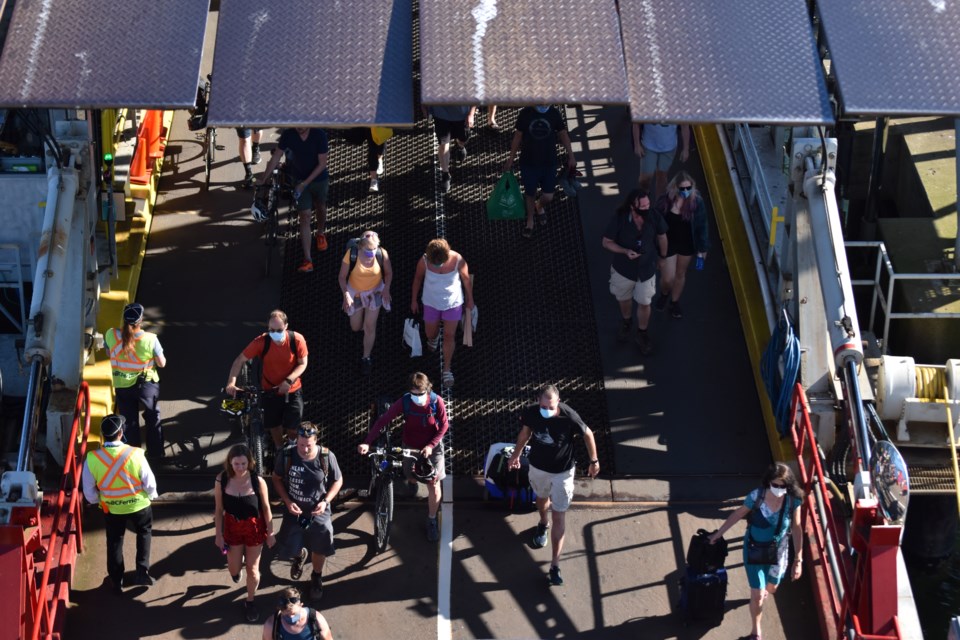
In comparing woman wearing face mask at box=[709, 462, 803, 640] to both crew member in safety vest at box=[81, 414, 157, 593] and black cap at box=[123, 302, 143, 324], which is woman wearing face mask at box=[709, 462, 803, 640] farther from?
black cap at box=[123, 302, 143, 324]

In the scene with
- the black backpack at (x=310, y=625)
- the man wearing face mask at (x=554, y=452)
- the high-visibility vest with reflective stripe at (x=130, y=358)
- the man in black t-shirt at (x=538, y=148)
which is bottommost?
the black backpack at (x=310, y=625)

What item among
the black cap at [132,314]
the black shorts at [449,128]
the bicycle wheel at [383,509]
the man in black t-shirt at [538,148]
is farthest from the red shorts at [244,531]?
the black shorts at [449,128]

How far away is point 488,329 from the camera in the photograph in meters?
14.4

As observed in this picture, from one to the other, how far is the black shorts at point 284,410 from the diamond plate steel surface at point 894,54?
507 centimetres

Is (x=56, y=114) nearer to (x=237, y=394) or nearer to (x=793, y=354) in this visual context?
(x=237, y=394)

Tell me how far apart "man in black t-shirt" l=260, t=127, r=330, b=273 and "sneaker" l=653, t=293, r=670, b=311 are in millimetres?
3409

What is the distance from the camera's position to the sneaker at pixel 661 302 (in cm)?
1459

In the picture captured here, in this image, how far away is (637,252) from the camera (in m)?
13.6

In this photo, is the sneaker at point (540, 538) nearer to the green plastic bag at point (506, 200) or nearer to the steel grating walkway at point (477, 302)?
the steel grating walkway at point (477, 302)

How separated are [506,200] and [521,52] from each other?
3418mm

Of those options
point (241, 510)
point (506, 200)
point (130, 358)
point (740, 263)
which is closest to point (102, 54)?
point (130, 358)

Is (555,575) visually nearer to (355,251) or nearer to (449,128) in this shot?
(355,251)

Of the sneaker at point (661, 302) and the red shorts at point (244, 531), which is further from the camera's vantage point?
the sneaker at point (661, 302)

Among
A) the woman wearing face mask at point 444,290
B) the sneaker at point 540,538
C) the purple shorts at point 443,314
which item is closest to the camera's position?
the sneaker at point 540,538
